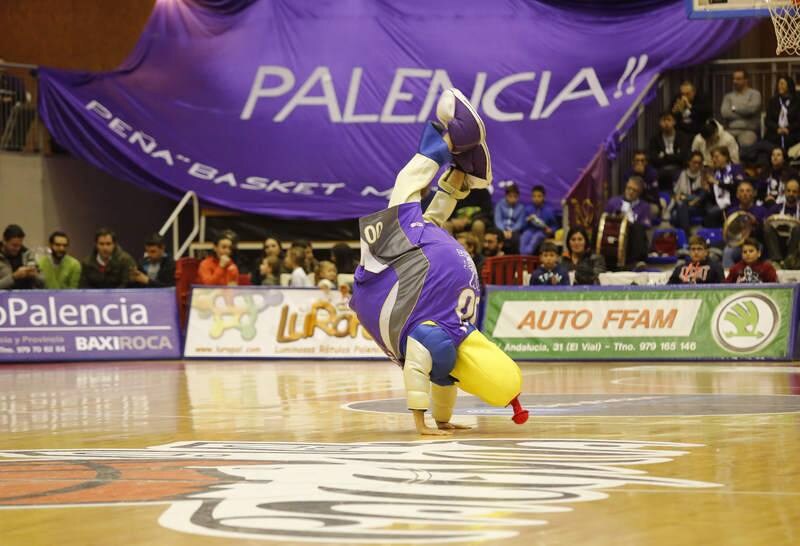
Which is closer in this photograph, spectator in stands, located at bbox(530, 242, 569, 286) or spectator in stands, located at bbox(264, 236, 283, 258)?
spectator in stands, located at bbox(530, 242, 569, 286)

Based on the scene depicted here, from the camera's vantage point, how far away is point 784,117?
20.3 m

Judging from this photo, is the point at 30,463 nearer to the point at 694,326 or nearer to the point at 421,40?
the point at 694,326

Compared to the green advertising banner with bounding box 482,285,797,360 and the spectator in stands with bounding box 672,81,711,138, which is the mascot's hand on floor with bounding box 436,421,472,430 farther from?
the spectator in stands with bounding box 672,81,711,138

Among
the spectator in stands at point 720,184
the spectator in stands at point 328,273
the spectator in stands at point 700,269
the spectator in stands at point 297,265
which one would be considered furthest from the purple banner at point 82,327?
the spectator in stands at point 720,184

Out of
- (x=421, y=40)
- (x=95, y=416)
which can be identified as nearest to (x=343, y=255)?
(x=421, y=40)

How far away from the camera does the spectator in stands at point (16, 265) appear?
1878 cm

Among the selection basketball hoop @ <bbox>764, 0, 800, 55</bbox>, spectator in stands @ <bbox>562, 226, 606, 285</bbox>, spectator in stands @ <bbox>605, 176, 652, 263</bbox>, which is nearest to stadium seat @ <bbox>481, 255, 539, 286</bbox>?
spectator in stands @ <bbox>562, 226, 606, 285</bbox>

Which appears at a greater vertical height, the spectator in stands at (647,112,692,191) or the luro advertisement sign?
the spectator in stands at (647,112,692,191)

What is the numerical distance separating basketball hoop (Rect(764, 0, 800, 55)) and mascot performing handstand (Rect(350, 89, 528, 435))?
5.86m

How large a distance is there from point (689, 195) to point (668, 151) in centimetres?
94

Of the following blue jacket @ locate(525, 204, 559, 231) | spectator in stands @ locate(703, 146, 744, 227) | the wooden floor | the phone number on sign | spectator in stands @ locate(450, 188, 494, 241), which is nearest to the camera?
the wooden floor

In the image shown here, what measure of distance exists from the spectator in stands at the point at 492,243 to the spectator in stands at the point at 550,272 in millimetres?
1256

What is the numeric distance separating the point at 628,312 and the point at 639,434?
8424 mm

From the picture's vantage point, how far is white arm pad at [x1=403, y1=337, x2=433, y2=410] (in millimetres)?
8938
